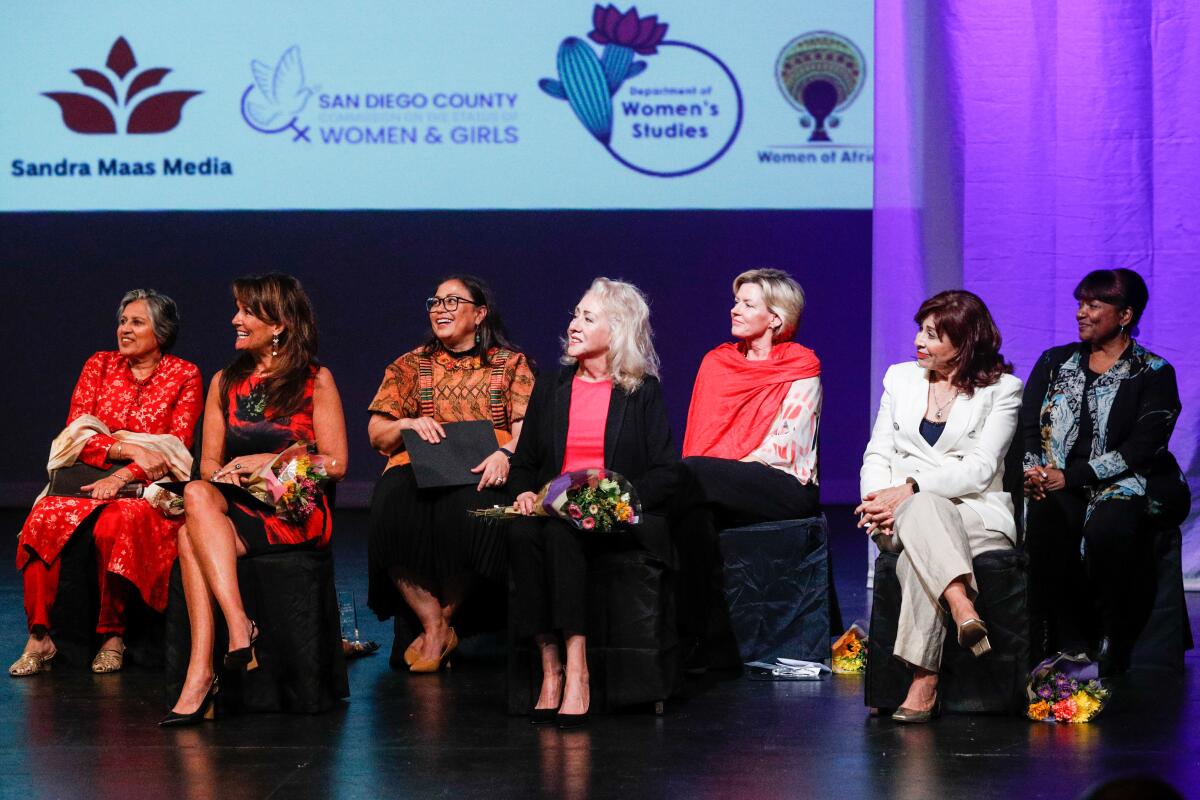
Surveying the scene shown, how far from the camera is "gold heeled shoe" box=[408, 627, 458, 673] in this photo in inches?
175

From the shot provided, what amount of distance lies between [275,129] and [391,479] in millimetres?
3647

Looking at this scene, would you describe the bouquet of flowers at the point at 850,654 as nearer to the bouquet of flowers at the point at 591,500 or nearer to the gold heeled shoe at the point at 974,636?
the gold heeled shoe at the point at 974,636

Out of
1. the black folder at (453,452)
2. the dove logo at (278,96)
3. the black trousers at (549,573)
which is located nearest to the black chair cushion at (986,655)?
the black trousers at (549,573)

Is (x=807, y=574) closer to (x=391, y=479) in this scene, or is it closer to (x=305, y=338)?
(x=391, y=479)

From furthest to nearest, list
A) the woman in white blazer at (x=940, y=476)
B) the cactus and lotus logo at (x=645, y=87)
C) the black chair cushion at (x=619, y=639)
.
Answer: the cactus and lotus logo at (x=645, y=87) < the black chair cushion at (x=619, y=639) < the woman in white blazer at (x=940, y=476)

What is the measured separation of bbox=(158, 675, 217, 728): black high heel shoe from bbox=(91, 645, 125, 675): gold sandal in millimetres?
735

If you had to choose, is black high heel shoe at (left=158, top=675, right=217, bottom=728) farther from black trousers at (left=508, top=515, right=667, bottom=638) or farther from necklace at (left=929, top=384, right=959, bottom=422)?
necklace at (left=929, top=384, right=959, bottom=422)

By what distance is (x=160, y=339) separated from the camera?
4840mm

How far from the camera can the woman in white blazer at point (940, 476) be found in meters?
3.71

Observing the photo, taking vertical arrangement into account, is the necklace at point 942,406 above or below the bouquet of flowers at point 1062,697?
above

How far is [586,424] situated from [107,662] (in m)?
1.66

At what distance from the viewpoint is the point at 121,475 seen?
466 centimetres

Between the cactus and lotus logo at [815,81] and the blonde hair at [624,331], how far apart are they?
372cm

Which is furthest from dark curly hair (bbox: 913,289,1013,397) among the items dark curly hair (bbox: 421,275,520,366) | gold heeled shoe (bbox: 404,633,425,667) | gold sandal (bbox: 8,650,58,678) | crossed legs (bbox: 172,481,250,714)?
gold sandal (bbox: 8,650,58,678)
